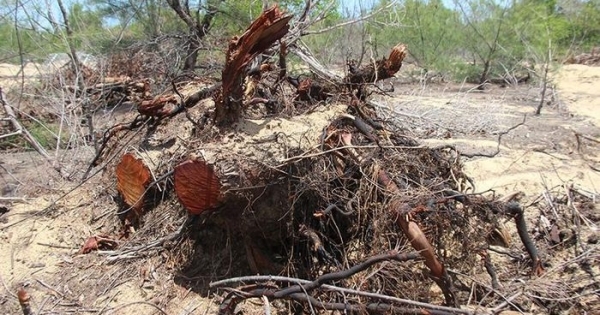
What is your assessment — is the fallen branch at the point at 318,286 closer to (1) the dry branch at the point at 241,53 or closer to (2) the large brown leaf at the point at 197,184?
(2) the large brown leaf at the point at 197,184

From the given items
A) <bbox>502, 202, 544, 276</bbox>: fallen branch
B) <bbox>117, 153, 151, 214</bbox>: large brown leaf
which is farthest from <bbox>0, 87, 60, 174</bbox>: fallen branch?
<bbox>502, 202, 544, 276</bbox>: fallen branch

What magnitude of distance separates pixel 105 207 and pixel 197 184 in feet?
4.33

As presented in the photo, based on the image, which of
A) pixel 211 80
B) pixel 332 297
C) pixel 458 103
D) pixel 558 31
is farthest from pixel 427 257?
pixel 558 31

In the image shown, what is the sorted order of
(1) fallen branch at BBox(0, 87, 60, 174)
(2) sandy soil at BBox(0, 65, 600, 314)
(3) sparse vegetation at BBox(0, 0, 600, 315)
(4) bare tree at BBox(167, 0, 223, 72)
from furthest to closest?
(4) bare tree at BBox(167, 0, 223, 72), (1) fallen branch at BBox(0, 87, 60, 174), (2) sandy soil at BBox(0, 65, 600, 314), (3) sparse vegetation at BBox(0, 0, 600, 315)

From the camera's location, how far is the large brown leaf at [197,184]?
3156 mm

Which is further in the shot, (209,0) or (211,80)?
(209,0)

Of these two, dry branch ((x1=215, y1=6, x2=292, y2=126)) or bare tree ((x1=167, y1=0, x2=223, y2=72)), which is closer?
dry branch ((x1=215, y1=6, x2=292, y2=126))

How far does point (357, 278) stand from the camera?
3.19m

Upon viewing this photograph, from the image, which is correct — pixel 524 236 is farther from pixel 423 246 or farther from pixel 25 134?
pixel 25 134

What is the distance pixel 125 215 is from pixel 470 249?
2.29 m

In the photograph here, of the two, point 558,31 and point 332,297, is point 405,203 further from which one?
point 558,31

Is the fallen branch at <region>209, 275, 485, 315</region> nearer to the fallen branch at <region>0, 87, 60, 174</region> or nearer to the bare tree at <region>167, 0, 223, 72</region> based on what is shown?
the fallen branch at <region>0, 87, 60, 174</region>

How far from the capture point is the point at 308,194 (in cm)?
343

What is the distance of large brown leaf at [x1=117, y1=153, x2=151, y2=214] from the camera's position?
378 cm
